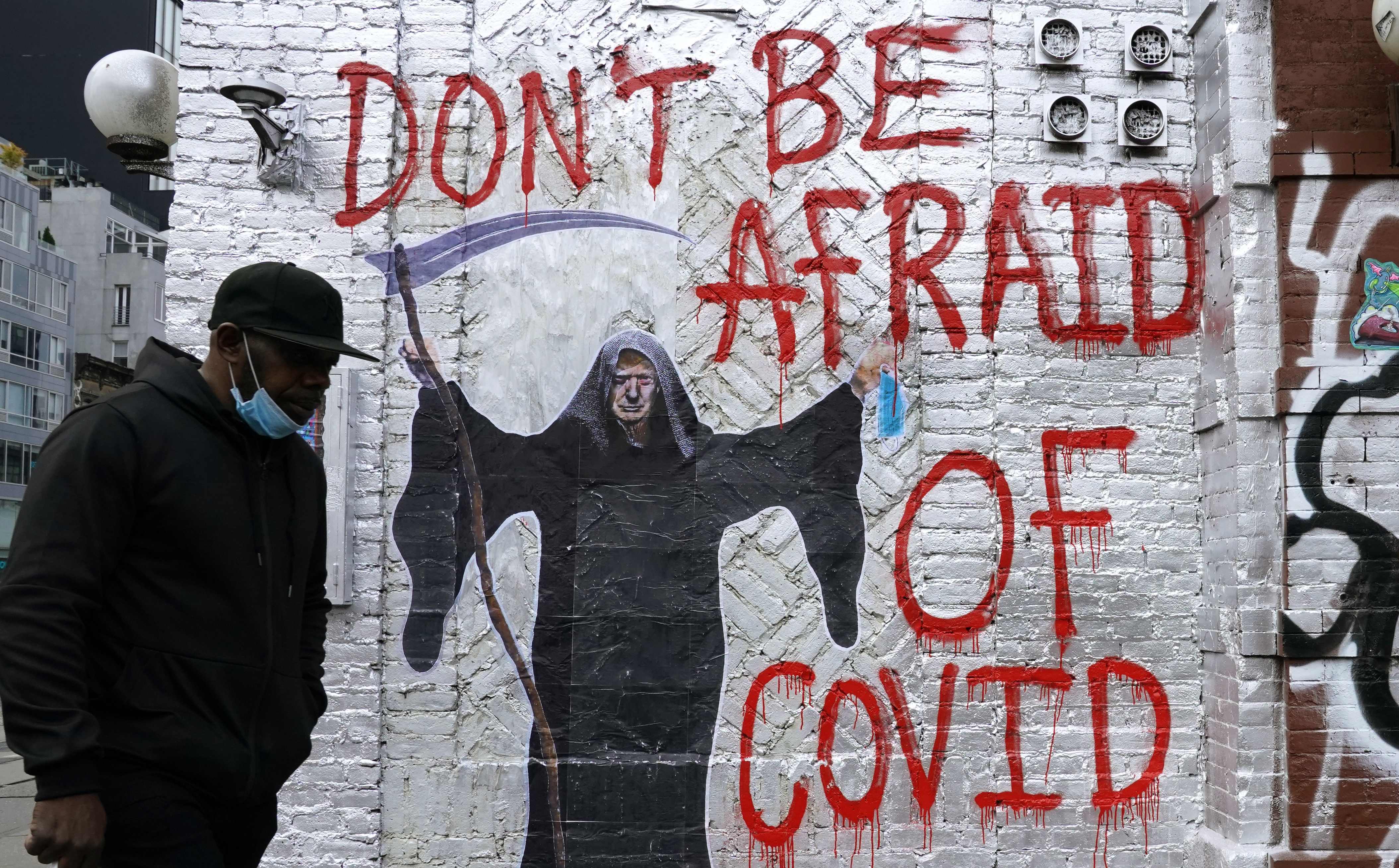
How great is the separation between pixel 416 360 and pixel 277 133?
1.02 meters

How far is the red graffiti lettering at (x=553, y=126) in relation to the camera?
442 cm

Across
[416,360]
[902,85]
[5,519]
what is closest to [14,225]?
[5,519]

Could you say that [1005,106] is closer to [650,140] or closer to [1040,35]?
[1040,35]

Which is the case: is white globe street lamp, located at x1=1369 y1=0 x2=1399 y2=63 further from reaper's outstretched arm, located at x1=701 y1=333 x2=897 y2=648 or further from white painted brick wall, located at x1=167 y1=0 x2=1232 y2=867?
reaper's outstretched arm, located at x1=701 y1=333 x2=897 y2=648

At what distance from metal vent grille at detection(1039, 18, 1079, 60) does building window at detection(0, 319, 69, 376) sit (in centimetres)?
5203

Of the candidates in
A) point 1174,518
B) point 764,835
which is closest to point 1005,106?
point 1174,518

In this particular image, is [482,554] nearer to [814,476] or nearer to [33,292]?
[814,476]

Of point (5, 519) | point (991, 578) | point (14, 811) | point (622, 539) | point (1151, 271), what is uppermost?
point (1151, 271)

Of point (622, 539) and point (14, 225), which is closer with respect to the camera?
point (622, 539)

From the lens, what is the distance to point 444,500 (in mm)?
4301

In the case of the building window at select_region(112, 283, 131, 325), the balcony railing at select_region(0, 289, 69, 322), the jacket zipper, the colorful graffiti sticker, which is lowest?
the jacket zipper

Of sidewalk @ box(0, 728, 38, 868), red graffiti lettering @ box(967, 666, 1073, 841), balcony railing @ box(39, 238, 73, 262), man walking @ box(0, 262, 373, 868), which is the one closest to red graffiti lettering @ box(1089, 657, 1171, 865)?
red graffiti lettering @ box(967, 666, 1073, 841)

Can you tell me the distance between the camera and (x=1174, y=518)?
172 inches

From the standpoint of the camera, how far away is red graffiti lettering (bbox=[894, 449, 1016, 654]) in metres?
4.30
